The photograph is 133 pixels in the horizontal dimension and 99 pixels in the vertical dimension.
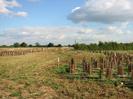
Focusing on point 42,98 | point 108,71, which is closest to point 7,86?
point 42,98

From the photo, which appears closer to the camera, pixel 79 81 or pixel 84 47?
pixel 79 81

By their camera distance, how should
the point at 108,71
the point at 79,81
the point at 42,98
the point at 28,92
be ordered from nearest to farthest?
the point at 42,98 < the point at 28,92 < the point at 79,81 < the point at 108,71

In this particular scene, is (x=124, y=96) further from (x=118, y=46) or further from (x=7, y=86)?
(x=118, y=46)

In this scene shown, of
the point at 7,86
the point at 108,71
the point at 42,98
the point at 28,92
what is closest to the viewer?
the point at 42,98

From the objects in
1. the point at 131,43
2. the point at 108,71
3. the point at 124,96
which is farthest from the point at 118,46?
the point at 124,96

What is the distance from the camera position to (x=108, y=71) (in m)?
21.7

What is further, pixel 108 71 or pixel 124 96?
pixel 108 71

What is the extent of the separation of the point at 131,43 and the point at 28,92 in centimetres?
8372

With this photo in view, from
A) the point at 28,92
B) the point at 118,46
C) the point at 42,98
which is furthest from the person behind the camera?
the point at 118,46

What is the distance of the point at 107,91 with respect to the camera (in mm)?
16875

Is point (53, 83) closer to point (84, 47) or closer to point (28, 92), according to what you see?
point (28, 92)

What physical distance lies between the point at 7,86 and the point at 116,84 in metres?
6.10

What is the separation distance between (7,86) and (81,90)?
4136 millimetres

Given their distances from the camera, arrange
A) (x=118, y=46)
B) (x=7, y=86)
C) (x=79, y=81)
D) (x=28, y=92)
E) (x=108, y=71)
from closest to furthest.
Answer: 1. (x=28, y=92)
2. (x=7, y=86)
3. (x=79, y=81)
4. (x=108, y=71)
5. (x=118, y=46)
